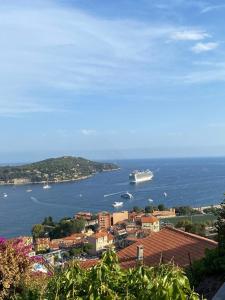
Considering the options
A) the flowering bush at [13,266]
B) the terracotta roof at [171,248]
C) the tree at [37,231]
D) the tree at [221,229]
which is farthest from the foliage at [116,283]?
the tree at [37,231]

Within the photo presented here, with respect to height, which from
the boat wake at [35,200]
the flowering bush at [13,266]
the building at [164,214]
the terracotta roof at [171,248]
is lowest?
the boat wake at [35,200]

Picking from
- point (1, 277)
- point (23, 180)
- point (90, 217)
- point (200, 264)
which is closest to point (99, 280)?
point (1, 277)

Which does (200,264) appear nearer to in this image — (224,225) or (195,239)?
(224,225)

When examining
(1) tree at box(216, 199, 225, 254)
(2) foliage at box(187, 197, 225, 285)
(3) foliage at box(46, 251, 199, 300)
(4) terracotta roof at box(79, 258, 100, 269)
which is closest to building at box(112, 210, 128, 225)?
(4) terracotta roof at box(79, 258, 100, 269)

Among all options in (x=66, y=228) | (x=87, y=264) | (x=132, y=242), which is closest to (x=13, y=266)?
(x=87, y=264)

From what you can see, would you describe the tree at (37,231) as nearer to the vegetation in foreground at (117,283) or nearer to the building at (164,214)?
the building at (164,214)

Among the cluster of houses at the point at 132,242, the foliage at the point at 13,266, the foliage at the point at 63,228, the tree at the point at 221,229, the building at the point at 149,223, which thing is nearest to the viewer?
the foliage at the point at 13,266
